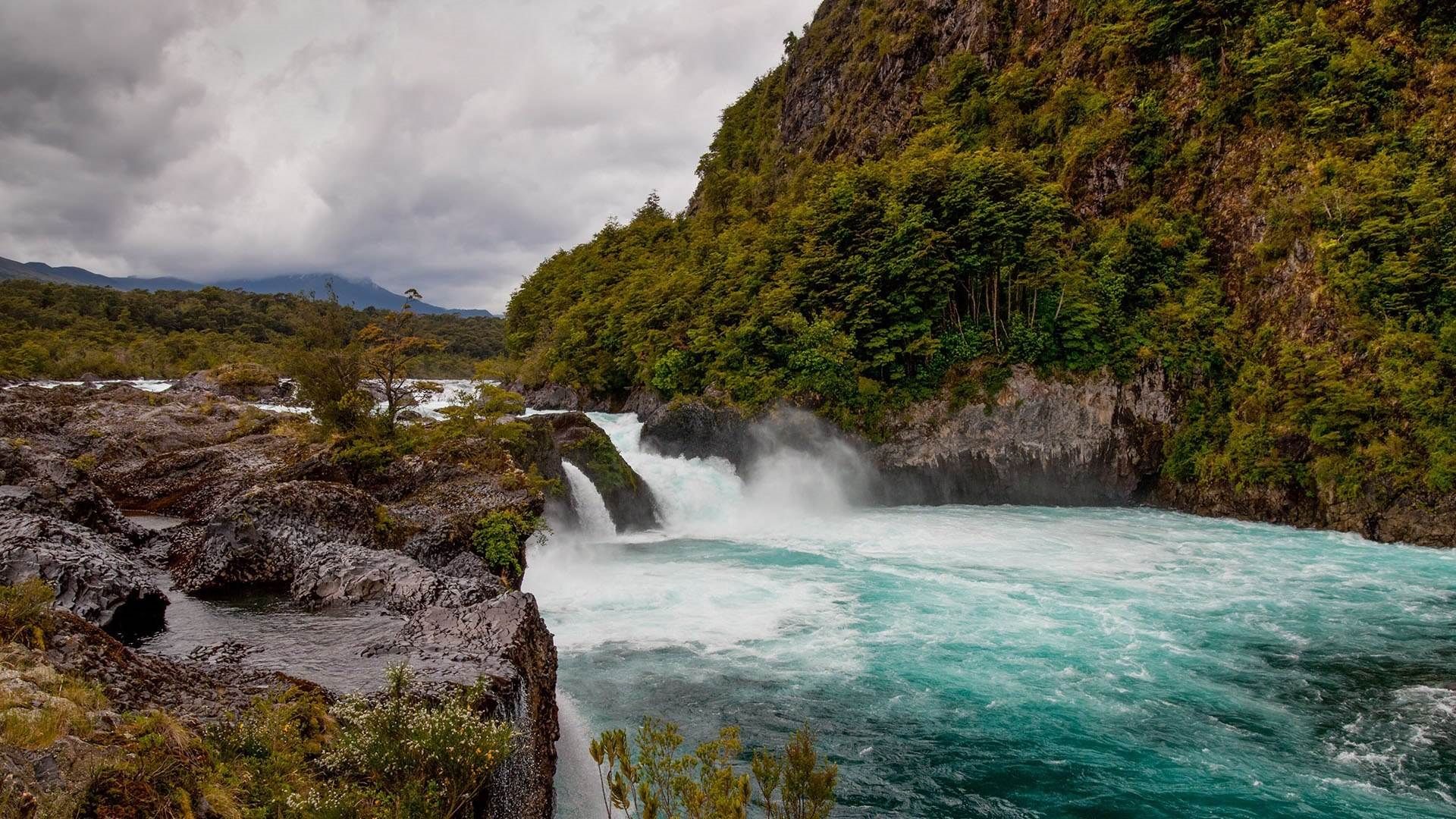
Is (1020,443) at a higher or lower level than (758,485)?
higher

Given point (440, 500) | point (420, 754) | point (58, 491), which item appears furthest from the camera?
point (440, 500)

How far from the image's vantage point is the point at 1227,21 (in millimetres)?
28000

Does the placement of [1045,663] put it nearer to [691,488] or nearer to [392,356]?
[392,356]

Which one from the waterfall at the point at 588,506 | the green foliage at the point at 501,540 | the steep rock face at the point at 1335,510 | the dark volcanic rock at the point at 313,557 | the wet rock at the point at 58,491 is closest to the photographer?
the dark volcanic rock at the point at 313,557

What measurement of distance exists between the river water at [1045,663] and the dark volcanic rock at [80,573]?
5853mm

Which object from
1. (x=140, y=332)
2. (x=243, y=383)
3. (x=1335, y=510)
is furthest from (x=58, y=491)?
(x=140, y=332)

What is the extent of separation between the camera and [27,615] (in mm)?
5762

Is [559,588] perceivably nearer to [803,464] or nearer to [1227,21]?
[803,464]

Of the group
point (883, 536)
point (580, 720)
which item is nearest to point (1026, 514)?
point (883, 536)

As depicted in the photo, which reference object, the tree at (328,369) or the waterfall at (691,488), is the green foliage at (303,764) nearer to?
the tree at (328,369)

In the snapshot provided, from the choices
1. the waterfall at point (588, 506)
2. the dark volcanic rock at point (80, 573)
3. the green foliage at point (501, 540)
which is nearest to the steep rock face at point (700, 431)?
the waterfall at point (588, 506)

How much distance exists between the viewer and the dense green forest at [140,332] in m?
45.2

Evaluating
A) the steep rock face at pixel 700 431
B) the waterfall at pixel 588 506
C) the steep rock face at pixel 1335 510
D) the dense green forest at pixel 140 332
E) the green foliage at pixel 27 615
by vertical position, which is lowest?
the waterfall at pixel 588 506

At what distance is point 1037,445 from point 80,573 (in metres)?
27.8
